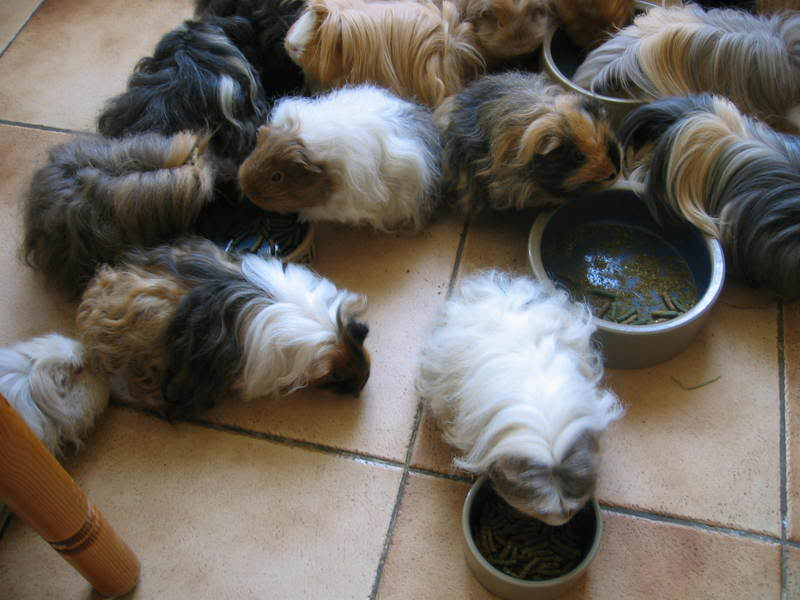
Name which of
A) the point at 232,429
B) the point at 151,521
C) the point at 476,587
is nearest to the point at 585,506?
the point at 476,587

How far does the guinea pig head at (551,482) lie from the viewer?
134 cm

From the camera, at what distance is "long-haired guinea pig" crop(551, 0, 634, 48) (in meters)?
2.15

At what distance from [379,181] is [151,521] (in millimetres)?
977

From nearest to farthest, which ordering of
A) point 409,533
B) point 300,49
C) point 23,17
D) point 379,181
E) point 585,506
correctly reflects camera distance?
point 585,506 → point 409,533 → point 379,181 → point 300,49 → point 23,17

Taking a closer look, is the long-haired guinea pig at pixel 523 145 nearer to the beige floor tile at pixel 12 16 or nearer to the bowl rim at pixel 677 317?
the bowl rim at pixel 677 317

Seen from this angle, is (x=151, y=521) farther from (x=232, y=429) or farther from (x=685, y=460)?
(x=685, y=460)

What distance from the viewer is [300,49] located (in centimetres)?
206

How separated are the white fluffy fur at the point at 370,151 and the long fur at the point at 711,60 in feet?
1.85

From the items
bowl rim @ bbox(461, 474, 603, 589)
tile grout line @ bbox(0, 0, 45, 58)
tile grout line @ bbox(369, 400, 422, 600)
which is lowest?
tile grout line @ bbox(369, 400, 422, 600)

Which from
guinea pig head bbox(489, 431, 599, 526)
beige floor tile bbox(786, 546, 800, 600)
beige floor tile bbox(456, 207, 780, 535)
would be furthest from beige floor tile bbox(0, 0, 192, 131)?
beige floor tile bbox(786, 546, 800, 600)

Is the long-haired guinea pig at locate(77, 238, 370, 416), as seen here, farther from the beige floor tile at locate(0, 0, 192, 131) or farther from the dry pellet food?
the beige floor tile at locate(0, 0, 192, 131)

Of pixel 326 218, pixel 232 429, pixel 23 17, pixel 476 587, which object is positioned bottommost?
pixel 476 587

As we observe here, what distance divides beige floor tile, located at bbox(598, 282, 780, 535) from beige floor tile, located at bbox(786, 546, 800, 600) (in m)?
0.05

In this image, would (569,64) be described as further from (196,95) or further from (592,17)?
(196,95)
